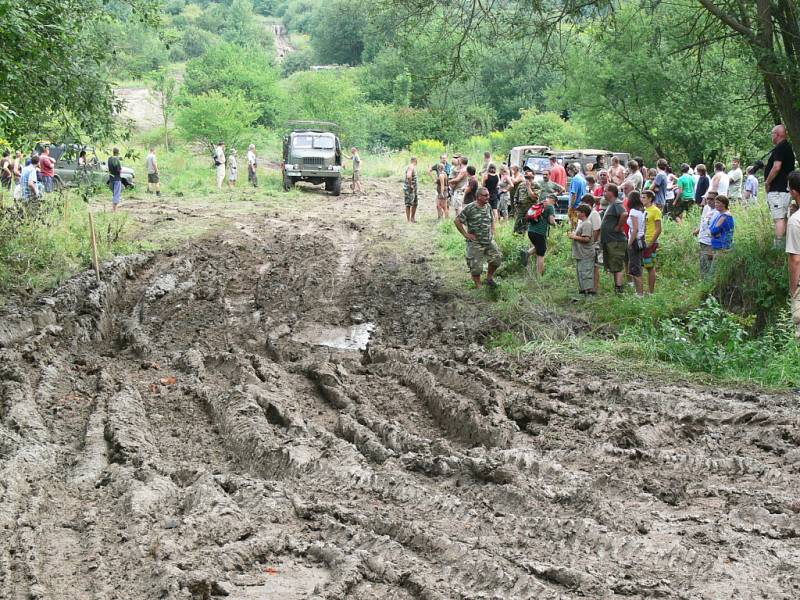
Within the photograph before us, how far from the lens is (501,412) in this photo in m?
8.17

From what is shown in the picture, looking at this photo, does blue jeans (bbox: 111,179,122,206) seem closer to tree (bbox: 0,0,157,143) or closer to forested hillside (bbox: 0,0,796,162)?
forested hillside (bbox: 0,0,796,162)

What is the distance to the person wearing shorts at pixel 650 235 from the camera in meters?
12.9

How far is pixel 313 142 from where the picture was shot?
3069 cm

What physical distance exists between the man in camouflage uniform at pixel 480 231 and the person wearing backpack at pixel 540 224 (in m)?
0.80

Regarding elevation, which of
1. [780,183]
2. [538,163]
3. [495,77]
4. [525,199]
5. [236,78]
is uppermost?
[495,77]

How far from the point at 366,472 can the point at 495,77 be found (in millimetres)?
38710

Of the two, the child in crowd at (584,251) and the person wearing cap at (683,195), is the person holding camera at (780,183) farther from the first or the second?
the person wearing cap at (683,195)

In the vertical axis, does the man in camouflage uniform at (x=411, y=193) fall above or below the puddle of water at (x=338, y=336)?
above

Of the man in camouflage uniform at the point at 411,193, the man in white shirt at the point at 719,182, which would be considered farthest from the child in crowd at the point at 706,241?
the man in camouflage uniform at the point at 411,193

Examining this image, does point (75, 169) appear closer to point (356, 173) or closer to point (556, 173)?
point (556, 173)

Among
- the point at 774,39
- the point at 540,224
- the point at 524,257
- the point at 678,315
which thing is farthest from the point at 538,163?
A: the point at 678,315

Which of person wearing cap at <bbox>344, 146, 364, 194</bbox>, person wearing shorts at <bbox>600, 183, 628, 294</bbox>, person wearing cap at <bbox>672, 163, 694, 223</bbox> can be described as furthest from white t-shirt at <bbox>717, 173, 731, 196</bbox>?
person wearing cap at <bbox>344, 146, 364, 194</bbox>

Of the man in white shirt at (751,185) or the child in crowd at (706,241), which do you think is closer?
the child in crowd at (706,241)

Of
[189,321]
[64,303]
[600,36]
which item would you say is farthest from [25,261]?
[600,36]
